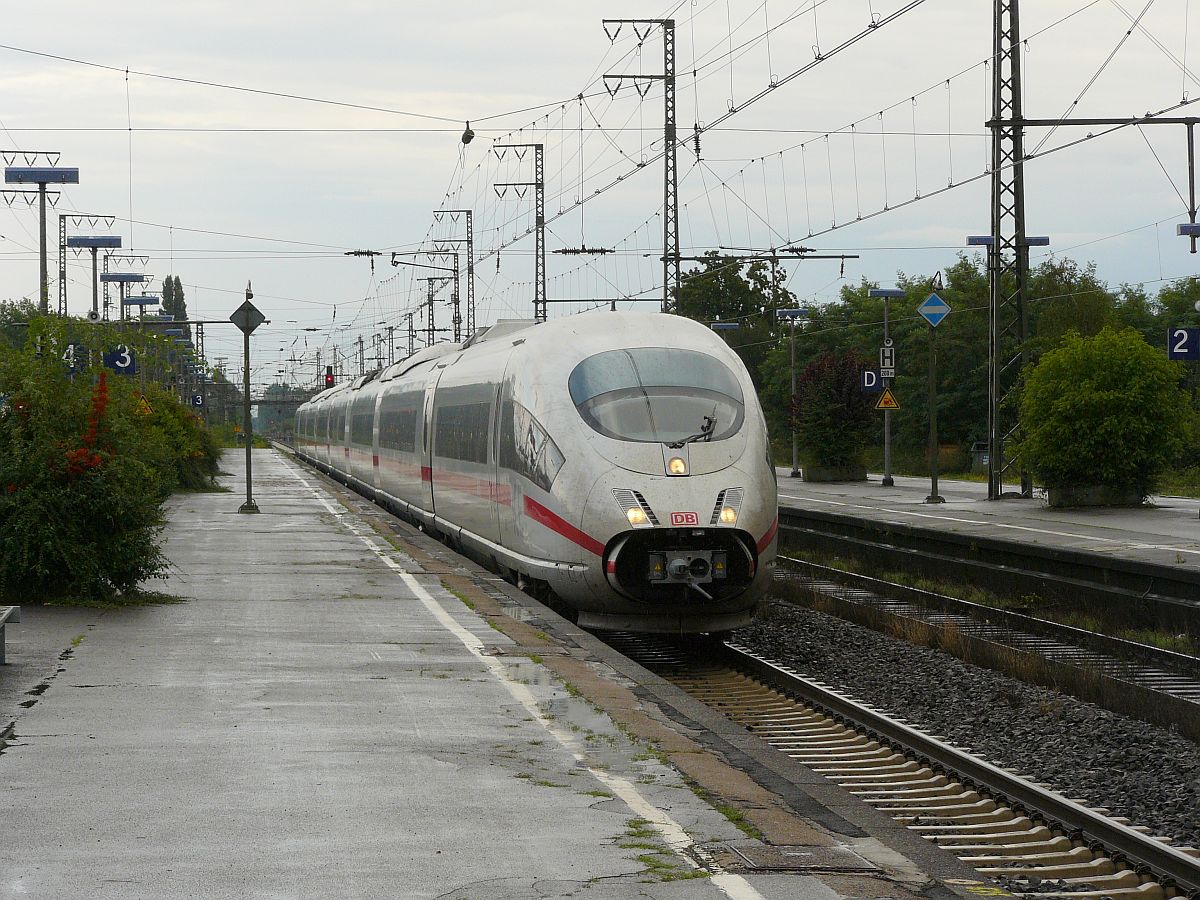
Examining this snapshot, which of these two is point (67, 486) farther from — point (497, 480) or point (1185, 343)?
point (1185, 343)

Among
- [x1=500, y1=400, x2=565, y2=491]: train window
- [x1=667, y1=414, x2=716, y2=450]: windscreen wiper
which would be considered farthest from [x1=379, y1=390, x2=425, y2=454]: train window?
[x1=667, y1=414, x2=716, y2=450]: windscreen wiper

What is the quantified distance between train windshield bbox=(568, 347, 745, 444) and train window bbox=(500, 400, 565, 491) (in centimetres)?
49

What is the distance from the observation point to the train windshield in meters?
13.6

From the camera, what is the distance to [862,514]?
27.5 meters

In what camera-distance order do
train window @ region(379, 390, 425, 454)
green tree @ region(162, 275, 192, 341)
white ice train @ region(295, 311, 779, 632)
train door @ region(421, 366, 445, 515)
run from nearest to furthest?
white ice train @ region(295, 311, 779, 632)
train door @ region(421, 366, 445, 515)
train window @ region(379, 390, 425, 454)
green tree @ region(162, 275, 192, 341)

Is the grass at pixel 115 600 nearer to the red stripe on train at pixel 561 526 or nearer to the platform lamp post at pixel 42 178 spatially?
the red stripe on train at pixel 561 526

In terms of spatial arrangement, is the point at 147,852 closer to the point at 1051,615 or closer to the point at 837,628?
the point at 837,628

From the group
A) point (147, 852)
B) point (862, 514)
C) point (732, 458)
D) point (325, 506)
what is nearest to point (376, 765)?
point (147, 852)

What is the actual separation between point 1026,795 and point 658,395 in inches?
244

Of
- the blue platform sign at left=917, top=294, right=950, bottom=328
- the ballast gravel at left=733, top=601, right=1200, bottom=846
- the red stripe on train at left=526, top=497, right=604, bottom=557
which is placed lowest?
the ballast gravel at left=733, top=601, right=1200, bottom=846

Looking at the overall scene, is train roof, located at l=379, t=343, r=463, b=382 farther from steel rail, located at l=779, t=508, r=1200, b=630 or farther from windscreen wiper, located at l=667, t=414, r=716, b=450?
windscreen wiper, located at l=667, t=414, r=716, b=450

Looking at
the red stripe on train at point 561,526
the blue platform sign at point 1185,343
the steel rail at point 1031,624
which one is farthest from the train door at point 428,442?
the blue platform sign at point 1185,343

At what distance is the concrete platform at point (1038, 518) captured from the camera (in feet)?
64.0

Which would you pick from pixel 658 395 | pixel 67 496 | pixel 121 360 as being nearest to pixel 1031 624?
pixel 658 395
